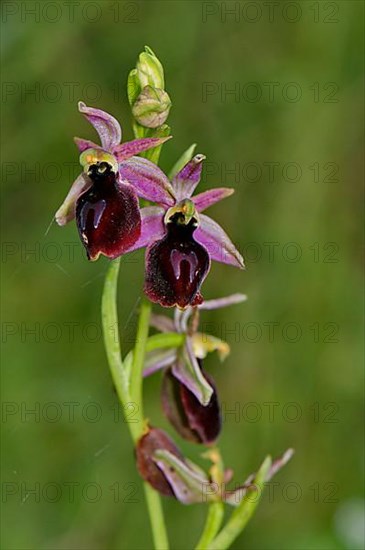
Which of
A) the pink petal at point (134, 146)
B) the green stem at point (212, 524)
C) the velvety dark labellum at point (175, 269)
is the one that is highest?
the pink petal at point (134, 146)

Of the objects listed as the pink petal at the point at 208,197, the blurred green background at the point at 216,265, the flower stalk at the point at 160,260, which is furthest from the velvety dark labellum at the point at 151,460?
the blurred green background at the point at 216,265

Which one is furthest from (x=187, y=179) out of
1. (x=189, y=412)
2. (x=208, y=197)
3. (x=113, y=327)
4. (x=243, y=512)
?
(x=243, y=512)

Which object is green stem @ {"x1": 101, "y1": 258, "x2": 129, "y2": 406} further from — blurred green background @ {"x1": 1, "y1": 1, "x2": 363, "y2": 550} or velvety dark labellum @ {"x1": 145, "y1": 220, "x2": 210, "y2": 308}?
blurred green background @ {"x1": 1, "y1": 1, "x2": 363, "y2": 550}

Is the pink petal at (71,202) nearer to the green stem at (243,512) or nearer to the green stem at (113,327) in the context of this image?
the green stem at (113,327)

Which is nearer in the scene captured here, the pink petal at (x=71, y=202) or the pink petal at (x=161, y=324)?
the pink petal at (x=71, y=202)

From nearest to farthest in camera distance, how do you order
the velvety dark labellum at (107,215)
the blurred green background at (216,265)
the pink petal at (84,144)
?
1. the velvety dark labellum at (107,215)
2. the pink petal at (84,144)
3. the blurred green background at (216,265)

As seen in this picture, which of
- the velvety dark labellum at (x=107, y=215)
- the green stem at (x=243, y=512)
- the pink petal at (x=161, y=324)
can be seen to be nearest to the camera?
the velvety dark labellum at (x=107, y=215)

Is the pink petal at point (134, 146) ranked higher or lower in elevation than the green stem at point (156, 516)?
higher
